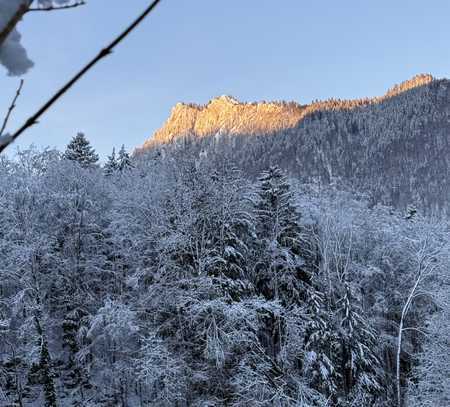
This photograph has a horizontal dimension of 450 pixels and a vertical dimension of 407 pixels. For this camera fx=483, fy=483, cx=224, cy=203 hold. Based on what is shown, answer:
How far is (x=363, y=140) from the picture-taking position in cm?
14525

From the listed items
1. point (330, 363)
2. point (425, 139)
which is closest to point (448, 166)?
point (425, 139)

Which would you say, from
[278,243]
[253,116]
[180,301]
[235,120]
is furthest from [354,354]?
[235,120]

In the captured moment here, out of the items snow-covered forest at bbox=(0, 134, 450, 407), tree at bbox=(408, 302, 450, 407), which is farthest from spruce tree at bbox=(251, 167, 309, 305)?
tree at bbox=(408, 302, 450, 407)

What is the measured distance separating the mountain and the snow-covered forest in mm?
92769

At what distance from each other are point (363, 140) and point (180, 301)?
452ft

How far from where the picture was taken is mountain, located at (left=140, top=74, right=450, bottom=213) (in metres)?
123

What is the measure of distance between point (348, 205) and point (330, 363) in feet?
41.0

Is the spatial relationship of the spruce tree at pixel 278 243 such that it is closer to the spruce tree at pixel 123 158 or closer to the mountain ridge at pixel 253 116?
the spruce tree at pixel 123 158

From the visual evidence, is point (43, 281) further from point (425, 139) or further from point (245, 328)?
point (425, 139)

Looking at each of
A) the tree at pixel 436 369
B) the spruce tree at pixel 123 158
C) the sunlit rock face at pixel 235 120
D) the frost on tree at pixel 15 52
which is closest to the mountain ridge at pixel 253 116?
the sunlit rock face at pixel 235 120

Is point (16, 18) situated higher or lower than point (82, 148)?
lower

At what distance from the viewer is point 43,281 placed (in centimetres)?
1881

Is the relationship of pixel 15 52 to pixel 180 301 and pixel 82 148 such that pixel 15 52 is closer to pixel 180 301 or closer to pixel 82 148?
pixel 180 301

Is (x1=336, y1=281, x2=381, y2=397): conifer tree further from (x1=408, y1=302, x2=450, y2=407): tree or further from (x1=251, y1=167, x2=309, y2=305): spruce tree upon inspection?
(x1=251, y1=167, x2=309, y2=305): spruce tree
